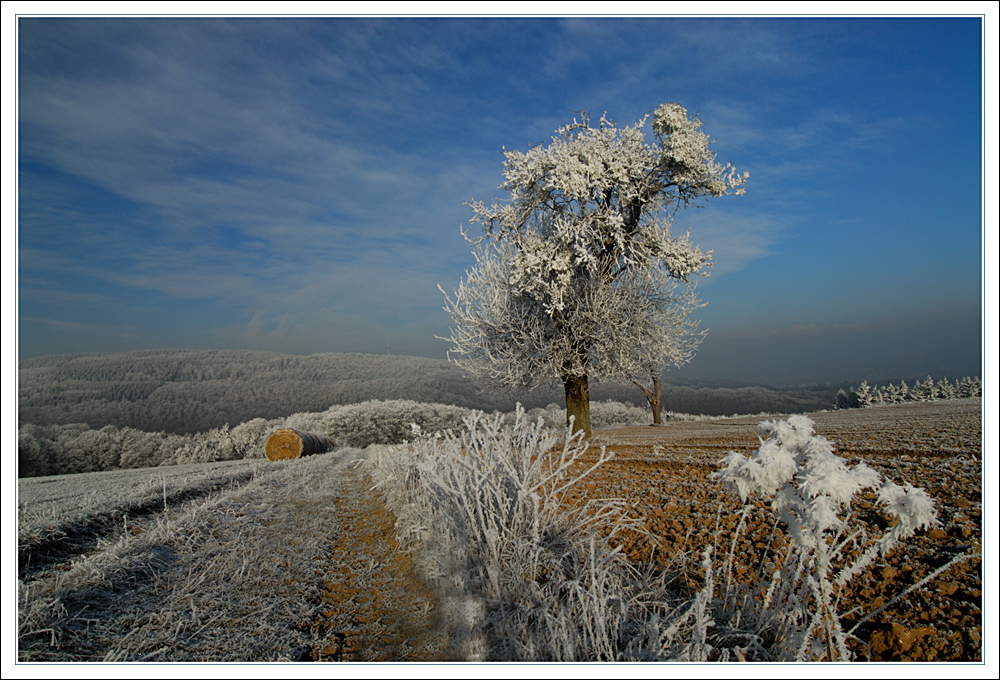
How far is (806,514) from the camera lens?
1889 millimetres

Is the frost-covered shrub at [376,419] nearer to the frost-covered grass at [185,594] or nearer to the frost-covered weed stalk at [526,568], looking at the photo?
the frost-covered grass at [185,594]

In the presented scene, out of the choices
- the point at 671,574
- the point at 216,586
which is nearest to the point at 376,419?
the point at 216,586

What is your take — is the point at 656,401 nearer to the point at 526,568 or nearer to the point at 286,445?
the point at 286,445

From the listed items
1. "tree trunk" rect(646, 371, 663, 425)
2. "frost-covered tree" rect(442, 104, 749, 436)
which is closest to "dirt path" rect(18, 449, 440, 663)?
"frost-covered tree" rect(442, 104, 749, 436)

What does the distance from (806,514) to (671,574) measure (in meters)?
1.14

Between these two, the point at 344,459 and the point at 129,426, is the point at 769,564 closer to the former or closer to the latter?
the point at 344,459

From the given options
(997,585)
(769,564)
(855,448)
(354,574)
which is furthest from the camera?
(855,448)

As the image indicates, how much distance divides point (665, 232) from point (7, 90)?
26.5ft

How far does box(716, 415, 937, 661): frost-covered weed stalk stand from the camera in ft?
5.61

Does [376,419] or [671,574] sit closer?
[671,574]

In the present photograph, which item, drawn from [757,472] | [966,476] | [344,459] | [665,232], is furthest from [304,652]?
[344,459]

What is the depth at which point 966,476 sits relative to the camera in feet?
10.3

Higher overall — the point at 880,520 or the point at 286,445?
the point at 880,520

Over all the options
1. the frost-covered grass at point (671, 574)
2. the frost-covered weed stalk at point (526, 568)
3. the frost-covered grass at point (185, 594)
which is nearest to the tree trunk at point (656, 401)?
the frost-covered weed stalk at point (526, 568)
